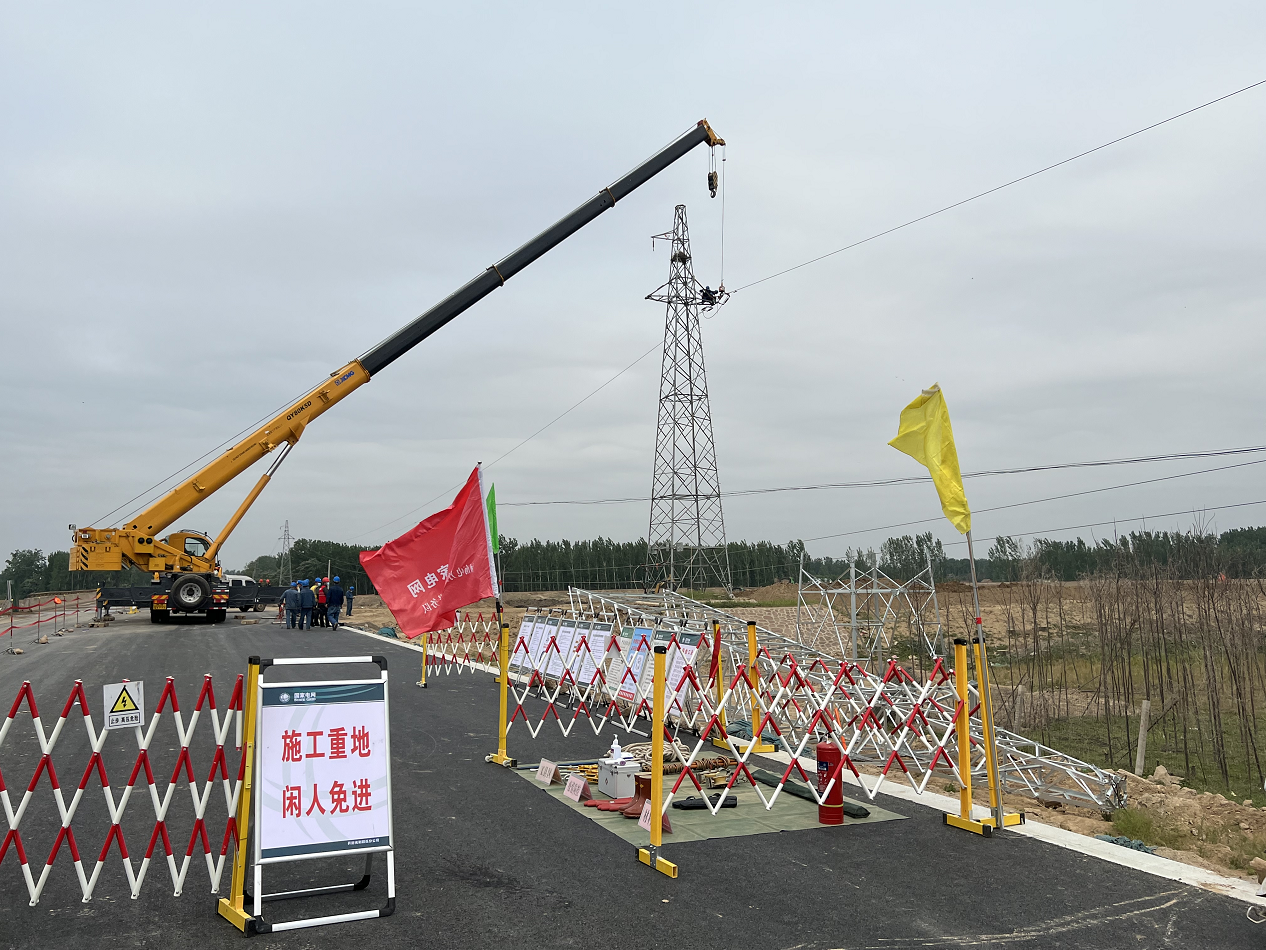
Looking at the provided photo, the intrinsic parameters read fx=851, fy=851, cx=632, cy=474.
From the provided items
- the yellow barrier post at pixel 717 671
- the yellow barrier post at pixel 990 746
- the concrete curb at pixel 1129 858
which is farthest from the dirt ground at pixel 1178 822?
the yellow barrier post at pixel 717 671

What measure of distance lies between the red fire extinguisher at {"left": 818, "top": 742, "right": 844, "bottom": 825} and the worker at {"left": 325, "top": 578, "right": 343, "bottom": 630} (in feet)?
87.3

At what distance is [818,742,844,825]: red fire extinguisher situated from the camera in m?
8.10

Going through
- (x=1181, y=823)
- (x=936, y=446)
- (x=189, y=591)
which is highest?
(x=936, y=446)

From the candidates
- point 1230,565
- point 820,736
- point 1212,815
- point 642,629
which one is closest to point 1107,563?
point 1230,565

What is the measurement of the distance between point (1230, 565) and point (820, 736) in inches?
441

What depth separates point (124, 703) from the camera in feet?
19.6

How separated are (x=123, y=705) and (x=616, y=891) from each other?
3.74m

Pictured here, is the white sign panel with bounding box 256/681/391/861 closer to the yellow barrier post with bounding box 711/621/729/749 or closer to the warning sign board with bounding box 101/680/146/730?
the warning sign board with bounding box 101/680/146/730

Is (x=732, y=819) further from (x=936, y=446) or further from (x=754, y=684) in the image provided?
(x=936, y=446)

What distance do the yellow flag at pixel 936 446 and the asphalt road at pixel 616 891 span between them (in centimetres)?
306

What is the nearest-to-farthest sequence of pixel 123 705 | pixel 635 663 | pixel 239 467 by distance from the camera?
1. pixel 123 705
2. pixel 635 663
3. pixel 239 467

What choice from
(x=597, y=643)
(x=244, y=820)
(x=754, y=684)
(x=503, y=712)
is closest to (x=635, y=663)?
(x=597, y=643)

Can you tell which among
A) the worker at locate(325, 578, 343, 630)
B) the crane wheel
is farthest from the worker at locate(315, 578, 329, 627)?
the crane wheel

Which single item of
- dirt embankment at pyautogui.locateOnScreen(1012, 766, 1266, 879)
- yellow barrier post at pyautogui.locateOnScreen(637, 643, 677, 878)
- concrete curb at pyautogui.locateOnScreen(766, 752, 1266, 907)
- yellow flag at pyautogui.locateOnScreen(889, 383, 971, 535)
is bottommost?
dirt embankment at pyautogui.locateOnScreen(1012, 766, 1266, 879)
